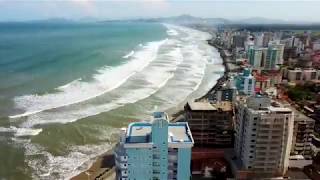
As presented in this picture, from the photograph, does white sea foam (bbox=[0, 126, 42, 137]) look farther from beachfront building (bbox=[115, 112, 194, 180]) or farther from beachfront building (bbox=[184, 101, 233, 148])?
beachfront building (bbox=[115, 112, 194, 180])

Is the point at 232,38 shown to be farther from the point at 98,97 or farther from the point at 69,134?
the point at 69,134


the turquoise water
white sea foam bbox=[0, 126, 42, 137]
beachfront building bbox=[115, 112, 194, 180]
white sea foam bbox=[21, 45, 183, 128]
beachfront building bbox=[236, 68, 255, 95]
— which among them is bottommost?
white sea foam bbox=[0, 126, 42, 137]

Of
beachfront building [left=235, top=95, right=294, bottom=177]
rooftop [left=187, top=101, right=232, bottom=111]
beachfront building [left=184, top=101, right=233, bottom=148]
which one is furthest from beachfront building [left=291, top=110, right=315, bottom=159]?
rooftop [left=187, top=101, right=232, bottom=111]

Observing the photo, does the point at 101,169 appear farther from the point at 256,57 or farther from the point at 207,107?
the point at 256,57

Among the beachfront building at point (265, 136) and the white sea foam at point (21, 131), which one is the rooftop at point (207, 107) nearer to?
the beachfront building at point (265, 136)

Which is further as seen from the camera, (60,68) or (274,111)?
(60,68)

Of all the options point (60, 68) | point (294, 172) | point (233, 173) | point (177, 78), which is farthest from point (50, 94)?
point (294, 172)

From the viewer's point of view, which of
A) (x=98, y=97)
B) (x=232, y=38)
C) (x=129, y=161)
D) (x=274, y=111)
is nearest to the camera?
(x=129, y=161)

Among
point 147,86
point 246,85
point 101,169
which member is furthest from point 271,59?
point 101,169
